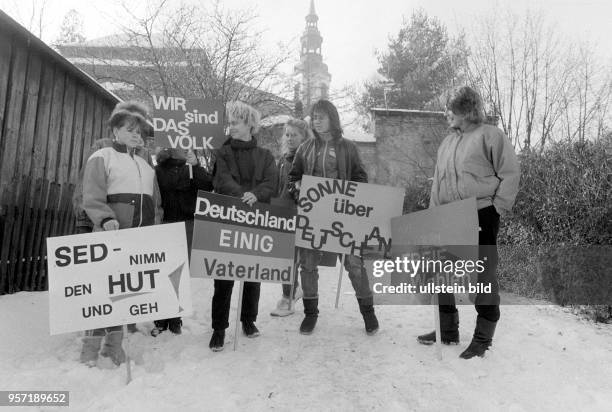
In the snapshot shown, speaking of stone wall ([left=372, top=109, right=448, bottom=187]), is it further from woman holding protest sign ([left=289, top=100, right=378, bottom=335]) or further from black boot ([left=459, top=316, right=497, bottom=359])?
black boot ([left=459, top=316, right=497, bottom=359])

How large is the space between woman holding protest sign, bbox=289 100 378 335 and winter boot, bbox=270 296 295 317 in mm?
681

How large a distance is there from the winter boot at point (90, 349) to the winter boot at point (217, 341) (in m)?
0.83

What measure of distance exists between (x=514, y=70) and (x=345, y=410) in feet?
40.2

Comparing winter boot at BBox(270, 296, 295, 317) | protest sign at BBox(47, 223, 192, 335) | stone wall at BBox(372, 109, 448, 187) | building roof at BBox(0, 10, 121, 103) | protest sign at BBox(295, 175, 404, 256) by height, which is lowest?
winter boot at BBox(270, 296, 295, 317)

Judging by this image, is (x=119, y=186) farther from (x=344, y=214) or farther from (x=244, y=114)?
(x=344, y=214)

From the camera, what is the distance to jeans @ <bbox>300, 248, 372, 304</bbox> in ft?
12.1

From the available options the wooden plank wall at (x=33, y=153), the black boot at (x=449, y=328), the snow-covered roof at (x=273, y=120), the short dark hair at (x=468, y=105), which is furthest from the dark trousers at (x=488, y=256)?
the snow-covered roof at (x=273, y=120)

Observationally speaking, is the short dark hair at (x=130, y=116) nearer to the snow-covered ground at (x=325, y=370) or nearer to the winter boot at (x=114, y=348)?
the winter boot at (x=114, y=348)

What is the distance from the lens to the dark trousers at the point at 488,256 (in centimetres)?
317

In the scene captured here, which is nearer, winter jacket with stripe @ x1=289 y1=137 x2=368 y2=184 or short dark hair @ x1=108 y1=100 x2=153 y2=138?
short dark hair @ x1=108 y1=100 x2=153 y2=138

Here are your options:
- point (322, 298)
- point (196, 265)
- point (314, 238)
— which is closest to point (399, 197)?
point (314, 238)

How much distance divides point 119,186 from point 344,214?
1849mm

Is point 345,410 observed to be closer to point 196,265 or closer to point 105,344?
point 196,265

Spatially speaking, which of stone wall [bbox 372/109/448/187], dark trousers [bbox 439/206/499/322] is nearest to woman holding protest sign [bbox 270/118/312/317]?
dark trousers [bbox 439/206/499/322]
